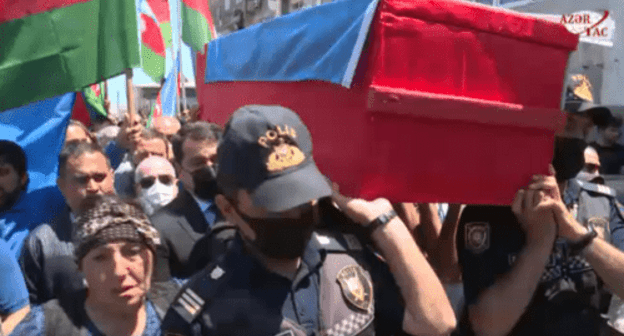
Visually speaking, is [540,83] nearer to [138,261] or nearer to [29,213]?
[138,261]

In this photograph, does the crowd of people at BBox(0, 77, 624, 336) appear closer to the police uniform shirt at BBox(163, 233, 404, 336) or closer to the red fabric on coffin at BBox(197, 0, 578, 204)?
the police uniform shirt at BBox(163, 233, 404, 336)

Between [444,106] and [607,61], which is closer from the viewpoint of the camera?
[444,106]

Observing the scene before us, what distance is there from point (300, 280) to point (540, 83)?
1.10 metres

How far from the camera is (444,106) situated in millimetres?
2117

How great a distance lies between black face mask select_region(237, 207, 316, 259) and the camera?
5.69 ft

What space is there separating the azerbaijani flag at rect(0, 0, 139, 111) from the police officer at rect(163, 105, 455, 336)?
2.03 m

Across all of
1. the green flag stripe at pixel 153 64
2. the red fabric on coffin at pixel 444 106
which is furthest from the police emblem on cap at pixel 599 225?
the green flag stripe at pixel 153 64

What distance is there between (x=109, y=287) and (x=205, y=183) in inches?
47.7

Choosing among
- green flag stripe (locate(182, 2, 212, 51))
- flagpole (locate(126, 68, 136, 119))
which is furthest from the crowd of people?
green flag stripe (locate(182, 2, 212, 51))

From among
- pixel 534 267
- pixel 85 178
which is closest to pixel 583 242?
pixel 534 267

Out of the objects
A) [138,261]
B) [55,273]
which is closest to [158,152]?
[55,273]

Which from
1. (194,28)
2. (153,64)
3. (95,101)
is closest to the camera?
(194,28)

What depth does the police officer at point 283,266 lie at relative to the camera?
5.61ft

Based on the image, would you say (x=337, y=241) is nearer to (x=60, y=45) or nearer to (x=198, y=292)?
(x=198, y=292)
